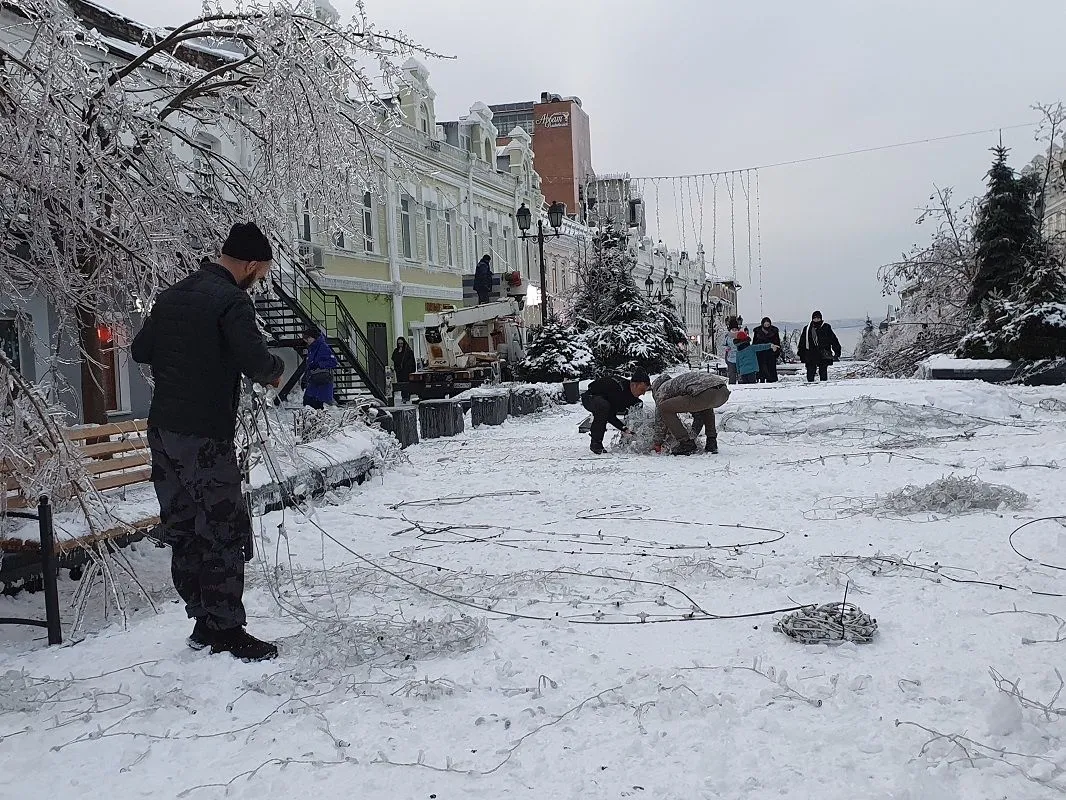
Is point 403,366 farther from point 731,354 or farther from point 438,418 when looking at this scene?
point 438,418

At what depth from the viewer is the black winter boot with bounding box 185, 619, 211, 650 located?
3.94 meters

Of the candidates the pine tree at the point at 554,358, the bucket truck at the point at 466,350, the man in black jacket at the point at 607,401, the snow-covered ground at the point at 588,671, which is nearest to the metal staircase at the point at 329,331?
the bucket truck at the point at 466,350

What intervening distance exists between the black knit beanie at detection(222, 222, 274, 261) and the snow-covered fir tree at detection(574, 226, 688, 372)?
70.2ft

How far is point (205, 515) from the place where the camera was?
12.6ft

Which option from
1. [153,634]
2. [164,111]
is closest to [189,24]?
[164,111]

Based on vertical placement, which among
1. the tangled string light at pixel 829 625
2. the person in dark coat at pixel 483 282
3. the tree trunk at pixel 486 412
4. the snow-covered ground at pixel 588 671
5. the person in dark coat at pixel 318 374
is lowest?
the snow-covered ground at pixel 588 671

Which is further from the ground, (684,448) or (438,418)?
(438,418)

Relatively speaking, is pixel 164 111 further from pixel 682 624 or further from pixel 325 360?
pixel 325 360

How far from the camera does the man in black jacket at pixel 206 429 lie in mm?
3803

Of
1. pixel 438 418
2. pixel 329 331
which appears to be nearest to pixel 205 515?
pixel 438 418

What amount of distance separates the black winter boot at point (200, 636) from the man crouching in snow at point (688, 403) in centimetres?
653

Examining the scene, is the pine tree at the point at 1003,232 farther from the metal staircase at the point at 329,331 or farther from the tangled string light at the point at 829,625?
the tangled string light at the point at 829,625

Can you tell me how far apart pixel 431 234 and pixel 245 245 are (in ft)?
90.5

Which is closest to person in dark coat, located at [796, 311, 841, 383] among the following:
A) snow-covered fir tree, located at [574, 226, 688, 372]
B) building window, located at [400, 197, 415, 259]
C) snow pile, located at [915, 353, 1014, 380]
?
snow pile, located at [915, 353, 1014, 380]
